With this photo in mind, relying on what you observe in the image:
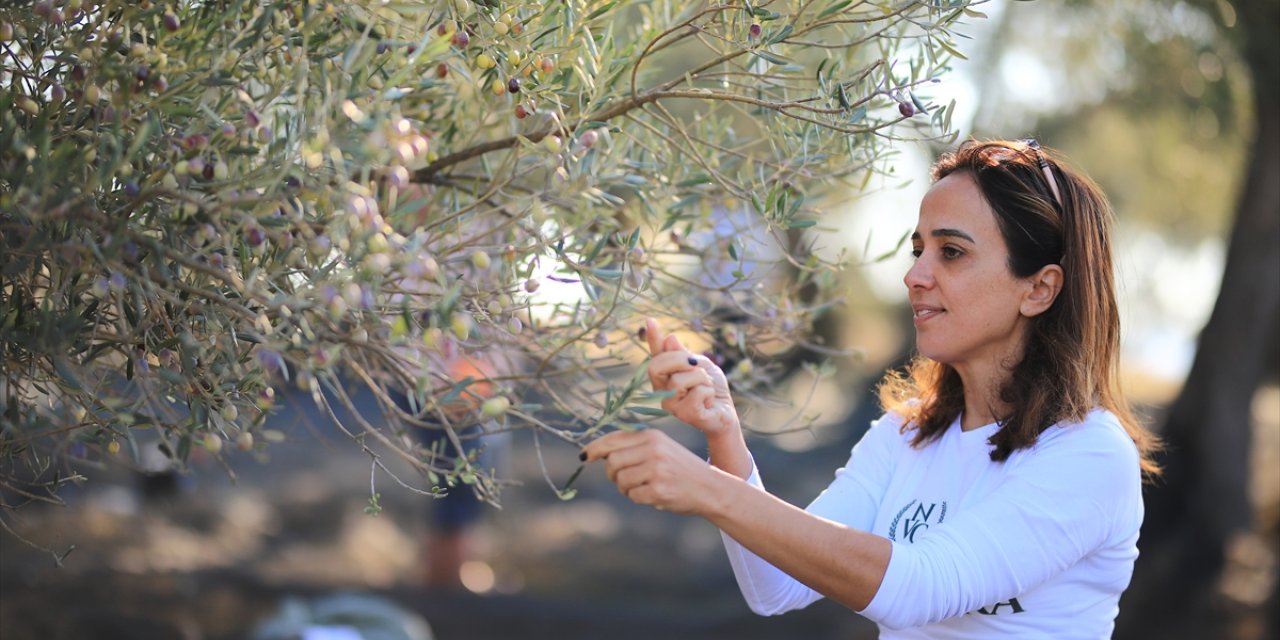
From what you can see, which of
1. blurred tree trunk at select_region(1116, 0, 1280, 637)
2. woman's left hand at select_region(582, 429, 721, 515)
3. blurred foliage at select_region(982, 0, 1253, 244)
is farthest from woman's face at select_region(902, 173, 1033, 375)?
blurred tree trunk at select_region(1116, 0, 1280, 637)

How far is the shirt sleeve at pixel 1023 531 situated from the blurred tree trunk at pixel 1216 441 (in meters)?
6.55

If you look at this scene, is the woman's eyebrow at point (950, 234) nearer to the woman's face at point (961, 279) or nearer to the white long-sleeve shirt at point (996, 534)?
the woman's face at point (961, 279)

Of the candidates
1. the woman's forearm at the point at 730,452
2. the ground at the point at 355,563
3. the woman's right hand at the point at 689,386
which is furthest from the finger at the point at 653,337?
the ground at the point at 355,563

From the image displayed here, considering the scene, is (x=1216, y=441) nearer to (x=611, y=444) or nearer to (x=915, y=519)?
(x=915, y=519)

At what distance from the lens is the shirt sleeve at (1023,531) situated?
2.05m

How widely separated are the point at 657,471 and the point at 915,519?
805 millimetres

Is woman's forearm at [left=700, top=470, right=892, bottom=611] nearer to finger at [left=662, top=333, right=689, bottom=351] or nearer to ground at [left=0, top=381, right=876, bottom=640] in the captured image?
finger at [left=662, top=333, right=689, bottom=351]

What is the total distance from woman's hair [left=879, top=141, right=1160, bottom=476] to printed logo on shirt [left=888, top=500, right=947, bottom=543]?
0.17 metres

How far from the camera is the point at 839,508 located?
8.79 feet

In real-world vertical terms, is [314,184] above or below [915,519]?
above

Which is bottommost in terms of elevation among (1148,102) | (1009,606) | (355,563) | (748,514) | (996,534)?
(1009,606)

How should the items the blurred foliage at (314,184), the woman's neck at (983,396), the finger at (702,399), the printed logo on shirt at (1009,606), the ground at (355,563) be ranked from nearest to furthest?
the blurred foliage at (314,184)
the finger at (702,399)
the printed logo on shirt at (1009,606)
the woman's neck at (983,396)
the ground at (355,563)

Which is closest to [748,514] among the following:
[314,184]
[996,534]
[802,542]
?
[802,542]

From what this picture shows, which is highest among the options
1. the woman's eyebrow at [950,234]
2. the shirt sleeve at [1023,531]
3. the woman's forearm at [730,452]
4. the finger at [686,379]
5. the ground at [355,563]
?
the ground at [355,563]
